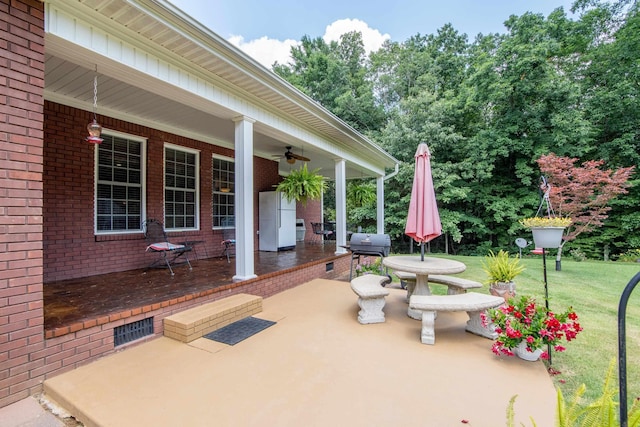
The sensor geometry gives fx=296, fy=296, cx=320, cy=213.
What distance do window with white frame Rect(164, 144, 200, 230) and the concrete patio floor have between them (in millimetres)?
3390

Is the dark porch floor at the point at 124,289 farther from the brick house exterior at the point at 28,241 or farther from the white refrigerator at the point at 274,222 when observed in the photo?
the white refrigerator at the point at 274,222

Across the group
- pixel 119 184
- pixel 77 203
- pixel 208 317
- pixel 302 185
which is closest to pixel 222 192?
pixel 302 185

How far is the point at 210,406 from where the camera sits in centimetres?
200

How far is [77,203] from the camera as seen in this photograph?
174 inches

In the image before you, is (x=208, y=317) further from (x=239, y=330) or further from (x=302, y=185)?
(x=302, y=185)

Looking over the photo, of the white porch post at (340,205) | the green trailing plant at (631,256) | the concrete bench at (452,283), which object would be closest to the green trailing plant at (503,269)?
the concrete bench at (452,283)

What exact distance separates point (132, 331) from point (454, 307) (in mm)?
3216

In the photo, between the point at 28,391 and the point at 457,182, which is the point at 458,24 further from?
the point at 28,391

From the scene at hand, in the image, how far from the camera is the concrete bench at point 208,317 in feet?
9.95

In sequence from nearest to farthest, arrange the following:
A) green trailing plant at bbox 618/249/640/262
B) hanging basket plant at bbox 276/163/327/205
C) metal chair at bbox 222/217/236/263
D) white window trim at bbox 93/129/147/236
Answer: white window trim at bbox 93/129/147/236
hanging basket plant at bbox 276/163/327/205
metal chair at bbox 222/217/236/263
green trailing plant at bbox 618/249/640/262

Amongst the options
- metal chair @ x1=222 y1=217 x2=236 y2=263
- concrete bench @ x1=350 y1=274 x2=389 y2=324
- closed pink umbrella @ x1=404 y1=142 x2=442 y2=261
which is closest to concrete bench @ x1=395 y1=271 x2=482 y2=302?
closed pink umbrella @ x1=404 y1=142 x2=442 y2=261

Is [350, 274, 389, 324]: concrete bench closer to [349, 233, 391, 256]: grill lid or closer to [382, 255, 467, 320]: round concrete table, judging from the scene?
[382, 255, 467, 320]: round concrete table

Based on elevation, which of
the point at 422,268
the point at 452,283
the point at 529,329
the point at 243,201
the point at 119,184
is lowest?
the point at 529,329

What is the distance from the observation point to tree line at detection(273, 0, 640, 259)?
11.7 metres
